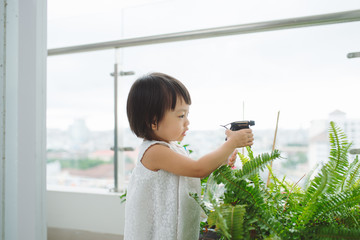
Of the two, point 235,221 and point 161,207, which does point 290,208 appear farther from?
point 161,207

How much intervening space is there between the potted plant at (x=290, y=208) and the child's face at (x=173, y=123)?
0.75 ft

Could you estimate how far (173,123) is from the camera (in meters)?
0.97

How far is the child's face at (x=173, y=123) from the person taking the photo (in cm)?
97

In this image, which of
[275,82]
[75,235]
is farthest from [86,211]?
[275,82]

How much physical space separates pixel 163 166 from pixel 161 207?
13 cm

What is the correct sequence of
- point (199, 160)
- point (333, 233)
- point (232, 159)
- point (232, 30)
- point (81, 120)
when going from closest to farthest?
1. point (333, 233)
2. point (199, 160)
3. point (232, 159)
4. point (232, 30)
5. point (81, 120)

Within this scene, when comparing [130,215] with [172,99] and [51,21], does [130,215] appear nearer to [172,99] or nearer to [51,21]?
[172,99]

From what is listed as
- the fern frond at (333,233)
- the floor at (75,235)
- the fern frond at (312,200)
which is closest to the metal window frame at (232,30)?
the fern frond at (312,200)

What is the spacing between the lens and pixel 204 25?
164cm

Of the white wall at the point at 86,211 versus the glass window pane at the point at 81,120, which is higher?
A: the glass window pane at the point at 81,120

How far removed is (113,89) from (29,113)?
2.20 ft

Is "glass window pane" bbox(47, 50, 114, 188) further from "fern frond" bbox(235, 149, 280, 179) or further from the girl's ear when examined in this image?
"fern frond" bbox(235, 149, 280, 179)

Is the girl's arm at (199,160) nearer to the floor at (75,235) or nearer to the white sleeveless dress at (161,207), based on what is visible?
the white sleeveless dress at (161,207)

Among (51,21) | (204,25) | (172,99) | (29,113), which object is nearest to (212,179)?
(172,99)
